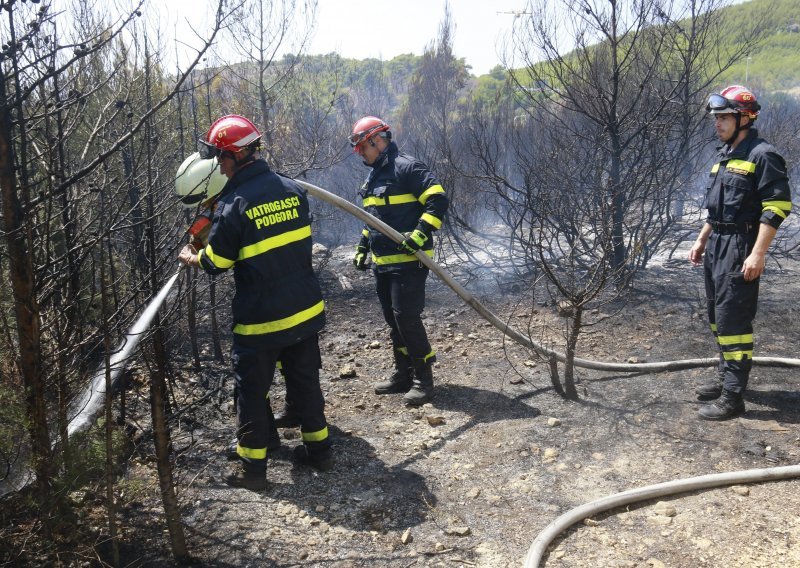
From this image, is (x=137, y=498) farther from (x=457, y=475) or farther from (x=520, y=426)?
(x=520, y=426)

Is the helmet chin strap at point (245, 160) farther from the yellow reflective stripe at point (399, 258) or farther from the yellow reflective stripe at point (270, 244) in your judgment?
the yellow reflective stripe at point (399, 258)

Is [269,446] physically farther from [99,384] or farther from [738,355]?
[738,355]

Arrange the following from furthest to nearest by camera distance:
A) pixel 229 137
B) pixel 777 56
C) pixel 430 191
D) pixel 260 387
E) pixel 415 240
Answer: pixel 777 56
pixel 430 191
pixel 415 240
pixel 260 387
pixel 229 137

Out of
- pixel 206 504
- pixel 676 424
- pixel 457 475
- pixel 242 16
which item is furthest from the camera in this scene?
pixel 242 16

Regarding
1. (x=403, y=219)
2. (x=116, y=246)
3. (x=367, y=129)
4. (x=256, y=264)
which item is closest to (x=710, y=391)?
(x=403, y=219)

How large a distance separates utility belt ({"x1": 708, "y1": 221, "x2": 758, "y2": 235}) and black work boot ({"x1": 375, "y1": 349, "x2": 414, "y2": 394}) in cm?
222

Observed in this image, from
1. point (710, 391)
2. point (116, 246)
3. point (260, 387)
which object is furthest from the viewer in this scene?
point (116, 246)

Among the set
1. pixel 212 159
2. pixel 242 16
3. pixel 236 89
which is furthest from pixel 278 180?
pixel 236 89

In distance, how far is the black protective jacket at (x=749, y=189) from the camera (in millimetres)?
3537

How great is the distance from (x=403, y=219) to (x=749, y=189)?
2.09 meters

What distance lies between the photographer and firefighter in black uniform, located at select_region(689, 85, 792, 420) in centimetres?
360

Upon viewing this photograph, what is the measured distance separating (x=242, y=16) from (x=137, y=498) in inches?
290

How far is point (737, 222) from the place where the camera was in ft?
12.1

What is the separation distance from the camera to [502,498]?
3.21 meters
